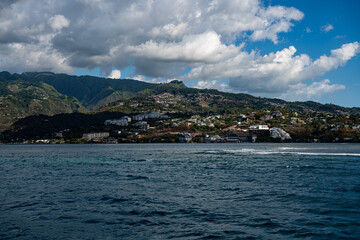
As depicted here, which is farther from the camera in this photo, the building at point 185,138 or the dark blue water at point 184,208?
the building at point 185,138

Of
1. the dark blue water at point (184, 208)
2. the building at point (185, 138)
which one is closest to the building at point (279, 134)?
the building at point (185, 138)

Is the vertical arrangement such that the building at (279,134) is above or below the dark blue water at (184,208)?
above

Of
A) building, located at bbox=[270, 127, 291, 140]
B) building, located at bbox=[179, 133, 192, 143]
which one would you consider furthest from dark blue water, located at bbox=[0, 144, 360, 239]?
building, located at bbox=[179, 133, 192, 143]

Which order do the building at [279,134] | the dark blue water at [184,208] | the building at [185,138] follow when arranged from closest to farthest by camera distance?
1. the dark blue water at [184,208]
2. the building at [279,134]
3. the building at [185,138]

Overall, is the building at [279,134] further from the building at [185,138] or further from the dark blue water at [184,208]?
the dark blue water at [184,208]

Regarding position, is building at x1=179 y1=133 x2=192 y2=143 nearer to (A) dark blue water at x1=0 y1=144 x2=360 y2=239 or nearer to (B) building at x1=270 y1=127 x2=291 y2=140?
(B) building at x1=270 y1=127 x2=291 y2=140

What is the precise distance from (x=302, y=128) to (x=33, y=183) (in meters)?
180

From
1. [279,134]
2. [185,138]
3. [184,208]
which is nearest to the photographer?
[184,208]

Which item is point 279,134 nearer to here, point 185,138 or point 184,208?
point 185,138

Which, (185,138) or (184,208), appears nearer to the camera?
(184,208)

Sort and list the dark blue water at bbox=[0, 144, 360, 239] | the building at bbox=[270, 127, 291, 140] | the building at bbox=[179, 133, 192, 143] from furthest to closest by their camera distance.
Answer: the building at bbox=[179, 133, 192, 143], the building at bbox=[270, 127, 291, 140], the dark blue water at bbox=[0, 144, 360, 239]

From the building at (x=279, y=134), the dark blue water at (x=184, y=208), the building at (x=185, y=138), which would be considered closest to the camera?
the dark blue water at (x=184, y=208)

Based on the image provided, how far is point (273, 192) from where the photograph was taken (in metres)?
27.5

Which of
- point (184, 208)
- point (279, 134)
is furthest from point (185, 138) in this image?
point (184, 208)
